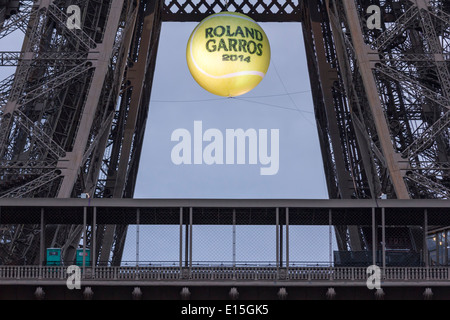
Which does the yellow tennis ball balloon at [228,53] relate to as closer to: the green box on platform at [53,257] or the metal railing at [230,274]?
the metal railing at [230,274]

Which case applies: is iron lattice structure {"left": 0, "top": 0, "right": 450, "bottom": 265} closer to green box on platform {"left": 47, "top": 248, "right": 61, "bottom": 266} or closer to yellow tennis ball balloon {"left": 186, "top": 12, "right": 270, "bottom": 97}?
green box on platform {"left": 47, "top": 248, "right": 61, "bottom": 266}

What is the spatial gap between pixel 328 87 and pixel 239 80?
2475 centimetres

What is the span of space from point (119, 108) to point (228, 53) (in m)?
23.6

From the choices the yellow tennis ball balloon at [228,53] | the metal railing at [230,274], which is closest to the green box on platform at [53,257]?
the metal railing at [230,274]

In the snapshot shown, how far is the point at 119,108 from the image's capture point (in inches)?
2350

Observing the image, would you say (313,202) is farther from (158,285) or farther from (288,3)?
(288,3)

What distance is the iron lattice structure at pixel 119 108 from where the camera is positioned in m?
45.6

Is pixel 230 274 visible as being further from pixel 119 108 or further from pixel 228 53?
pixel 119 108

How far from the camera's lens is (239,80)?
37.2m

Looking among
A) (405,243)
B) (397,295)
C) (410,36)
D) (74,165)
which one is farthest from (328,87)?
(397,295)

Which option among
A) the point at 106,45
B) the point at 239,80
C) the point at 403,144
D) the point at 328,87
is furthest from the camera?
the point at 328,87

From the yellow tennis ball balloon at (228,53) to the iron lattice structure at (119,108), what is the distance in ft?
29.0

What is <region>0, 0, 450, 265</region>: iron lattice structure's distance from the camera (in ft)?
150

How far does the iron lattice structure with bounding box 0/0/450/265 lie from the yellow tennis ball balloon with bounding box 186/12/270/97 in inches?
349
